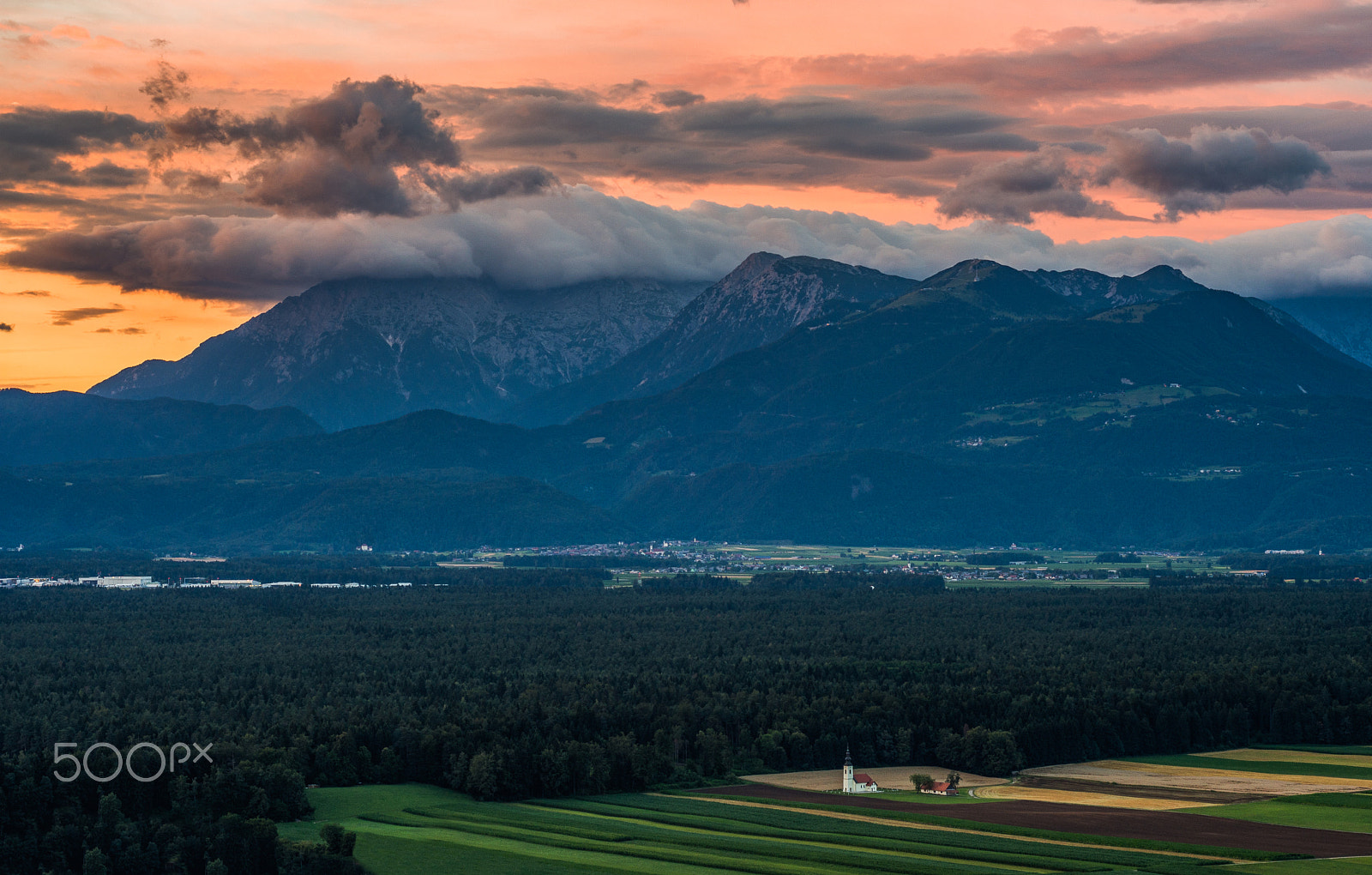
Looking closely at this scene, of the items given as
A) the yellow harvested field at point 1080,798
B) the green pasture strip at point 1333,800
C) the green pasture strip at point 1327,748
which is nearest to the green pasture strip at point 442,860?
the yellow harvested field at point 1080,798

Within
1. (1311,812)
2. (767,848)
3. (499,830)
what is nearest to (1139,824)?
(1311,812)

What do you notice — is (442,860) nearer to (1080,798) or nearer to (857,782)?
(857,782)

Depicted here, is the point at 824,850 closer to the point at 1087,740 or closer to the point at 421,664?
the point at 1087,740

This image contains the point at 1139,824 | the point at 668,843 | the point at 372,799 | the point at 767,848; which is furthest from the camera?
the point at 372,799

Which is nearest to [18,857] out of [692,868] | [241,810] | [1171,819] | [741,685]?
[241,810]

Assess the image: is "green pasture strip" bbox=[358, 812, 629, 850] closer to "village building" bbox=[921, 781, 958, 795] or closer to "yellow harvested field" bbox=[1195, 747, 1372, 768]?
"village building" bbox=[921, 781, 958, 795]
